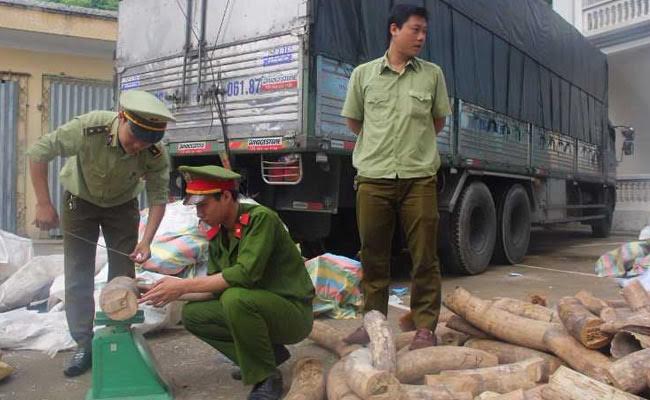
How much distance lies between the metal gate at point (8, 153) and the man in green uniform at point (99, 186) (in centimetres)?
693

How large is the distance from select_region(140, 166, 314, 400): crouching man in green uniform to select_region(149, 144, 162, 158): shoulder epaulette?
607 millimetres

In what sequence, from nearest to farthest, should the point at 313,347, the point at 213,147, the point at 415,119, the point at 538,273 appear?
the point at 415,119 < the point at 313,347 < the point at 213,147 < the point at 538,273

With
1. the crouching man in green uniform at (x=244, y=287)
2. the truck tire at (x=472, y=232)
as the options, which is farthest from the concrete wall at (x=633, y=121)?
the crouching man in green uniform at (x=244, y=287)

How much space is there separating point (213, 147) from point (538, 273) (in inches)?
157

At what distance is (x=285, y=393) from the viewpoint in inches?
113

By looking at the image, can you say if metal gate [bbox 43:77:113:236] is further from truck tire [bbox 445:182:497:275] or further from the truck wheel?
the truck wheel

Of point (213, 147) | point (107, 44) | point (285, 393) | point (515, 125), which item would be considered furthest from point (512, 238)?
point (107, 44)

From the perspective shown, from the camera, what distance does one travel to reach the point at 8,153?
9.41 m

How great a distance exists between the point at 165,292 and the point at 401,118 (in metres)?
1.53

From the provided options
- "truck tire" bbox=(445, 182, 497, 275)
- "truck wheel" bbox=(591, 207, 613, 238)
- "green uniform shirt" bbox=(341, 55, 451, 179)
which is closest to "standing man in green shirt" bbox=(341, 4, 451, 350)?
"green uniform shirt" bbox=(341, 55, 451, 179)

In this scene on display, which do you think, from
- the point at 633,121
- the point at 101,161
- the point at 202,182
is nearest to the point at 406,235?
the point at 202,182

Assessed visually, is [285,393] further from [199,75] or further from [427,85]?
[199,75]

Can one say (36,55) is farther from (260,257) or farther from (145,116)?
(260,257)

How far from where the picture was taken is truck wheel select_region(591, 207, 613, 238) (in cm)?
1220
